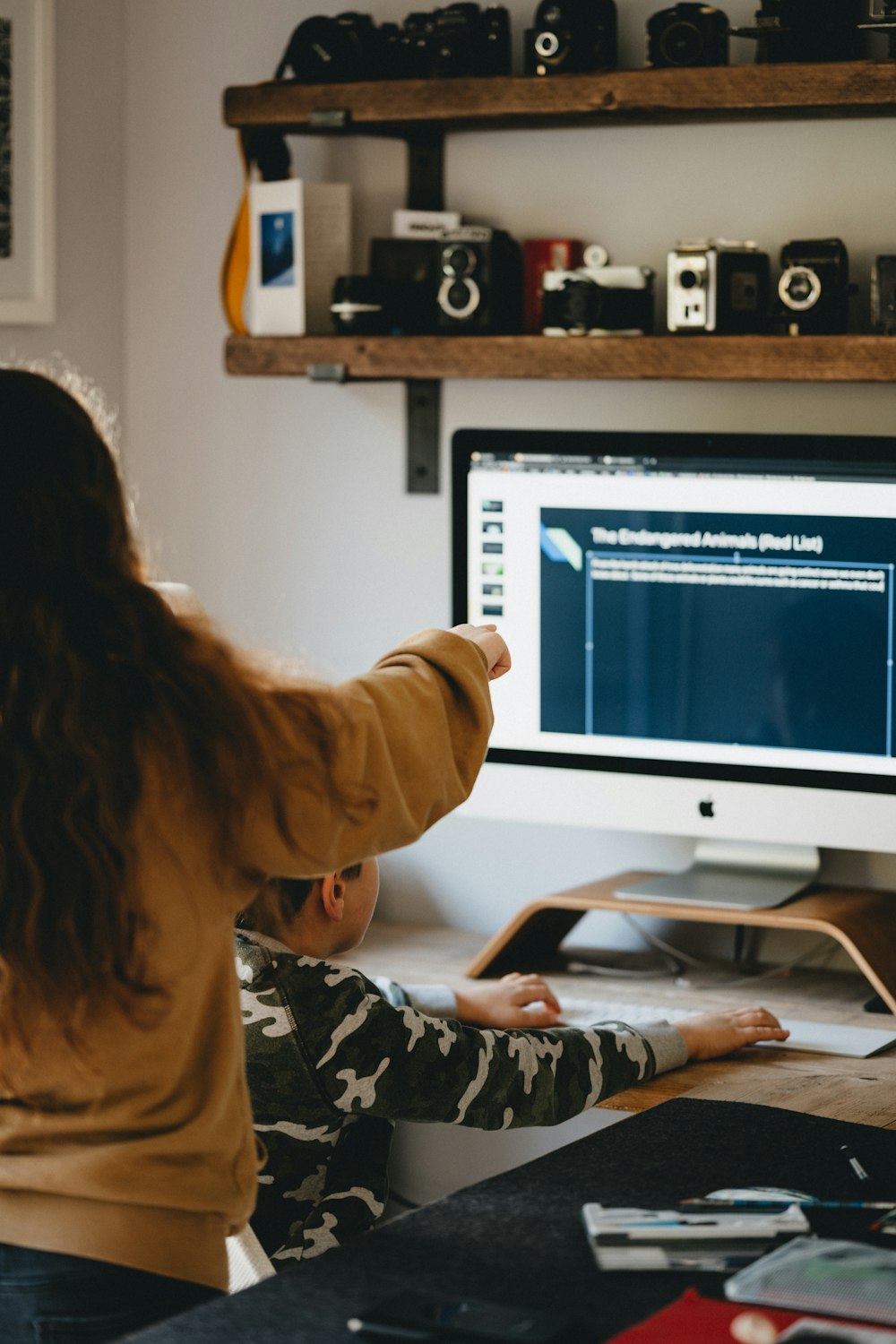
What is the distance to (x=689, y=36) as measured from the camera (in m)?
2.04

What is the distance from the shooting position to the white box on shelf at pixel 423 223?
232 cm

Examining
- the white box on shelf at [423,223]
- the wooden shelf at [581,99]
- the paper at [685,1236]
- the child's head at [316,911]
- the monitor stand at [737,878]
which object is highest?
the wooden shelf at [581,99]

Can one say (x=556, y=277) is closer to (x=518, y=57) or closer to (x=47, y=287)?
(x=518, y=57)

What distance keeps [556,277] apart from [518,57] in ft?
1.06

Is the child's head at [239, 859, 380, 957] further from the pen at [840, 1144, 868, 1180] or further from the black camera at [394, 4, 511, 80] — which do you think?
the black camera at [394, 4, 511, 80]

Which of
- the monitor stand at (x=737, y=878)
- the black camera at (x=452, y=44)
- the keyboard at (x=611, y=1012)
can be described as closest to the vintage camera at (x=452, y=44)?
the black camera at (x=452, y=44)

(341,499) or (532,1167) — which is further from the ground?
(341,499)

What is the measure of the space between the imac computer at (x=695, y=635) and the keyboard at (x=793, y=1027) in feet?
0.55

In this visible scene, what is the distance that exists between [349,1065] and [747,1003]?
0.67m

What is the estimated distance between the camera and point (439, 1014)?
1812 mm

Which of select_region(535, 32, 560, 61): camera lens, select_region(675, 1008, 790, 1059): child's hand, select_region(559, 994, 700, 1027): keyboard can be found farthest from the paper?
select_region(535, 32, 560, 61): camera lens

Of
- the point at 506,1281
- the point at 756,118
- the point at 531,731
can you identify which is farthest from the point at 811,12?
the point at 506,1281

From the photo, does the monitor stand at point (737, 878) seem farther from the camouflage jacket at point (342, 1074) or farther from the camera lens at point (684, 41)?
the camera lens at point (684, 41)

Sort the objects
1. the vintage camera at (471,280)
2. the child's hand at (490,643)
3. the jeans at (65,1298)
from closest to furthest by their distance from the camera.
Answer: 1. the jeans at (65,1298)
2. the child's hand at (490,643)
3. the vintage camera at (471,280)
